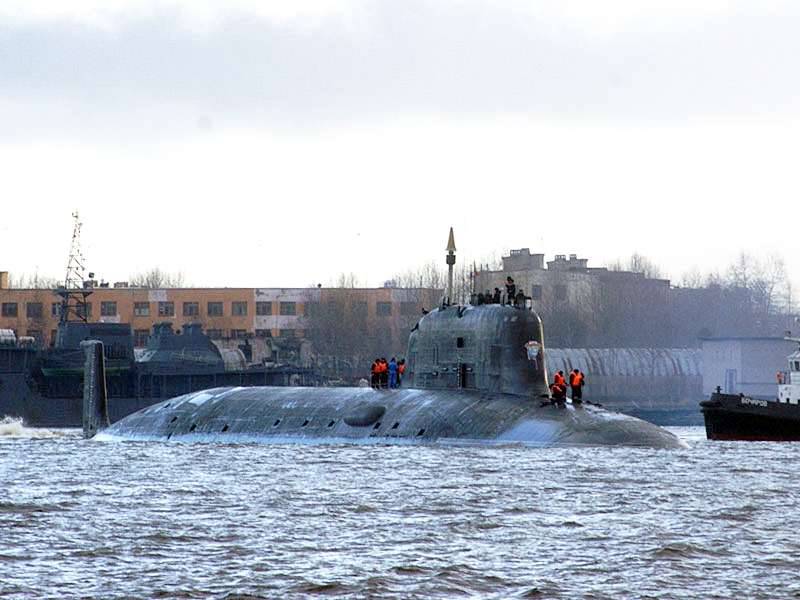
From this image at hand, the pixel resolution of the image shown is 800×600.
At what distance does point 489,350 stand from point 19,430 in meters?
40.3

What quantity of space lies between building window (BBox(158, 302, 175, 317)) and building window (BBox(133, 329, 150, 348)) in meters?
2.00

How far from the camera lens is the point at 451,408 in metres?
45.3

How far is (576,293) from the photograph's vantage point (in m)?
133

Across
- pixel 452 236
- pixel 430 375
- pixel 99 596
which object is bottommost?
pixel 99 596

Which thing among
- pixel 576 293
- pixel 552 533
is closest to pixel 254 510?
pixel 552 533

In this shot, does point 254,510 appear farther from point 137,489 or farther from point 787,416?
point 787,416

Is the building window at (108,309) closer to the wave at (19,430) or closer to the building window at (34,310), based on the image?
the building window at (34,310)

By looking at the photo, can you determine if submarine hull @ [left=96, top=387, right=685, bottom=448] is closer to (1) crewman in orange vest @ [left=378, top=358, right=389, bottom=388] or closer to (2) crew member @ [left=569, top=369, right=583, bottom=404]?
(2) crew member @ [left=569, top=369, right=583, bottom=404]

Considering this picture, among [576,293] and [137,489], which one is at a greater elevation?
[576,293]

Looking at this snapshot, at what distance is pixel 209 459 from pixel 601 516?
635 inches

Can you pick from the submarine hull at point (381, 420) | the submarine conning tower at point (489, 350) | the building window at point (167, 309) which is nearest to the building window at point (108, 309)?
the building window at point (167, 309)

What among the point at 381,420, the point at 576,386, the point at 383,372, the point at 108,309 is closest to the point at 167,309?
the point at 108,309

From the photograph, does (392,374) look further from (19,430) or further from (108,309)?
(108,309)

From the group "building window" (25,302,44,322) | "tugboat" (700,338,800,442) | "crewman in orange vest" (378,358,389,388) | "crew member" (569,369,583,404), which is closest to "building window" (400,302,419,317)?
"building window" (25,302,44,322)
